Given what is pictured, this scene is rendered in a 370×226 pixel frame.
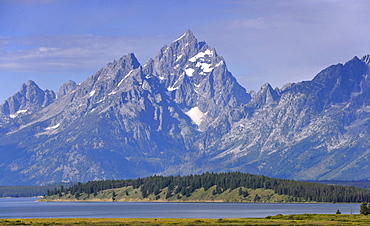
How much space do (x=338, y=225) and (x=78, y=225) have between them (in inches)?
2786

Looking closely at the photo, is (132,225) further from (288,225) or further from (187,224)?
(288,225)

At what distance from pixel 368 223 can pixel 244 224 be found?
3450cm

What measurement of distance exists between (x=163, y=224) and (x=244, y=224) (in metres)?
22.3

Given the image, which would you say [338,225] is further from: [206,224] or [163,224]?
[163,224]

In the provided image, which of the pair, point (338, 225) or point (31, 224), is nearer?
point (338, 225)

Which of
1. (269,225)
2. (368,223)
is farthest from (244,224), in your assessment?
(368,223)

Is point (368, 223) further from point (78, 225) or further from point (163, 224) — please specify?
point (78, 225)

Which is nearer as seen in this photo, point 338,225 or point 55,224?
point 338,225

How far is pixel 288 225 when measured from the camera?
185625 mm

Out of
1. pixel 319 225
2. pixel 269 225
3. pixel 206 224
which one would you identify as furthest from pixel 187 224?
pixel 319 225

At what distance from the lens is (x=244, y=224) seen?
191 metres

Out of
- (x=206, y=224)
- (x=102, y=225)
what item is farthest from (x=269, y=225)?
(x=102, y=225)

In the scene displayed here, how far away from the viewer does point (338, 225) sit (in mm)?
184875

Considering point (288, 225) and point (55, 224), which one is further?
point (55, 224)
